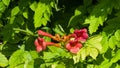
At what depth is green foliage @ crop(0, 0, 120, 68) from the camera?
101 inches

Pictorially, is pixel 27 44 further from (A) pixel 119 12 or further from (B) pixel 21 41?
(A) pixel 119 12

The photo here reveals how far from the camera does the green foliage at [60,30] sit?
2553mm

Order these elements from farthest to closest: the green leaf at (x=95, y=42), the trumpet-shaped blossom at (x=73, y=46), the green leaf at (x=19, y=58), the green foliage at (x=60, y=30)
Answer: the green leaf at (x=19, y=58) → the green foliage at (x=60, y=30) → the green leaf at (x=95, y=42) → the trumpet-shaped blossom at (x=73, y=46)

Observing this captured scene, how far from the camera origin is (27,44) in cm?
311

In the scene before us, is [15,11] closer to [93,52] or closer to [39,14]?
[39,14]

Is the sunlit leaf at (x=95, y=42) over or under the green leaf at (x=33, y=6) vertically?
under

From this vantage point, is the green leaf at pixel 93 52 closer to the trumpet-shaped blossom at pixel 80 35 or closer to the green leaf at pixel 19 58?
the trumpet-shaped blossom at pixel 80 35

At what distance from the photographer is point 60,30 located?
2787 millimetres

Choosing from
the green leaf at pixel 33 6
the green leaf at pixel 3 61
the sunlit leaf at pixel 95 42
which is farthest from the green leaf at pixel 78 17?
the green leaf at pixel 3 61

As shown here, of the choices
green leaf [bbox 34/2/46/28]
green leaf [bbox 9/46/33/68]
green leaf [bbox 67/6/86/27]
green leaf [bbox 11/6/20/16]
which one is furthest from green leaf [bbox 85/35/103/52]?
green leaf [bbox 11/6/20/16]

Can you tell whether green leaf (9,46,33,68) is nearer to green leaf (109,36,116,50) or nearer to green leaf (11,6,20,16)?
green leaf (11,6,20,16)

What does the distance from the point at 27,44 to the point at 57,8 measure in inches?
16.3

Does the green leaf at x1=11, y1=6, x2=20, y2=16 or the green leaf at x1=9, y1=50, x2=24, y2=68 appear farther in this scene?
the green leaf at x1=11, y1=6, x2=20, y2=16

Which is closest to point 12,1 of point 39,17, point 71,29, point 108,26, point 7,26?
point 7,26
